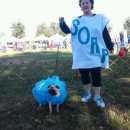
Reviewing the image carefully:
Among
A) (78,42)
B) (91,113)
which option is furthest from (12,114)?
(78,42)

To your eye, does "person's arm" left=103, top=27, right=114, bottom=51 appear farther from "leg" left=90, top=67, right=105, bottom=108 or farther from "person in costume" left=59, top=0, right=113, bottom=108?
"leg" left=90, top=67, right=105, bottom=108

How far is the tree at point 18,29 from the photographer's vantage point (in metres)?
61.2

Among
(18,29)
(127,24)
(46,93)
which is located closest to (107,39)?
(46,93)

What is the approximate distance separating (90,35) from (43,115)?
1.56 m

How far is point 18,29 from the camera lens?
2421 inches

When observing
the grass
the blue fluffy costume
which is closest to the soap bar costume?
the blue fluffy costume

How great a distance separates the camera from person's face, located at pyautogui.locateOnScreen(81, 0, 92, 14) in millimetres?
4633

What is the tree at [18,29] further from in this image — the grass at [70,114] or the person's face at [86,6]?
the person's face at [86,6]

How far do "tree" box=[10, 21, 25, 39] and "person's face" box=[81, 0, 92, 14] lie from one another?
189ft

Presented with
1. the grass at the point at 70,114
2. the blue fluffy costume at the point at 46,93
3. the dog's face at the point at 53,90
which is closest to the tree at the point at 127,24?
the grass at the point at 70,114

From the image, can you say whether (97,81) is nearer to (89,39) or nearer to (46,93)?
(89,39)

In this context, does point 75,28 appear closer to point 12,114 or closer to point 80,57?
point 80,57

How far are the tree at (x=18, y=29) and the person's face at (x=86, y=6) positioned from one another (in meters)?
57.5

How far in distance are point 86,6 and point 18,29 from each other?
191 feet
